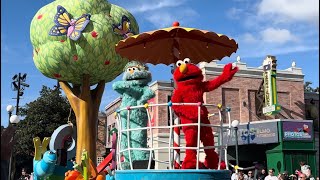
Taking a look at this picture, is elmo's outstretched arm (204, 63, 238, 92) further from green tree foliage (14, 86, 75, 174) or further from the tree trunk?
green tree foliage (14, 86, 75, 174)

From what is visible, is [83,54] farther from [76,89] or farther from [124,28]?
[76,89]

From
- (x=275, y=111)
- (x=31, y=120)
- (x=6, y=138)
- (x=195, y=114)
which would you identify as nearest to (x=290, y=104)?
(x=275, y=111)

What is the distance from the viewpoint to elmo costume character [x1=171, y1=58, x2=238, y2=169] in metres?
5.80

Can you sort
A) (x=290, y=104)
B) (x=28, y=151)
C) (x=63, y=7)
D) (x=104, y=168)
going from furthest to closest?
(x=28, y=151)
(x=290, y=104)
(x=63, y=7)
(x=104, y=168)

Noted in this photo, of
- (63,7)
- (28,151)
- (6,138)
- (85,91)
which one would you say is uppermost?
(63,7)

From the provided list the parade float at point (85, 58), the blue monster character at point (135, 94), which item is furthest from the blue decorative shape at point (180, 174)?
the blue monster character at point (135, 94)

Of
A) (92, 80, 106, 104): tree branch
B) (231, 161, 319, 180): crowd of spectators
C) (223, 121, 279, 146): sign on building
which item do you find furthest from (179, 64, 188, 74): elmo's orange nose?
(223, 121, 279, 146): sign on building

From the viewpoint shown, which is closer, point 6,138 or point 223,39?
point 6,138

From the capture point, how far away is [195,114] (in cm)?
586

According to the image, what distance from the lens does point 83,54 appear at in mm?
11422

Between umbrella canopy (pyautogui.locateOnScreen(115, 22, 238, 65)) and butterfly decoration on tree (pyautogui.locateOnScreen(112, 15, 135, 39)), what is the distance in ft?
13.0

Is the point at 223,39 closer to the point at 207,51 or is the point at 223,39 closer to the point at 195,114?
the point at 207,51

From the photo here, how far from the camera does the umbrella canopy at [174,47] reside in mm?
6727

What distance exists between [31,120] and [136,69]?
1936 cm
